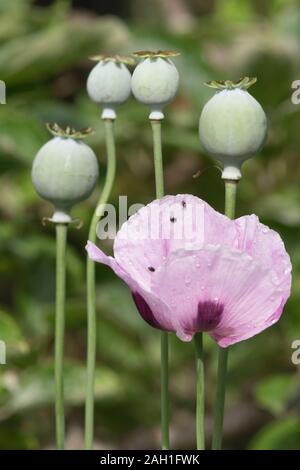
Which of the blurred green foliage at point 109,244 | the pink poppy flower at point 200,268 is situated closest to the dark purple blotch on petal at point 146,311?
the pink poppy flower at point 200,268

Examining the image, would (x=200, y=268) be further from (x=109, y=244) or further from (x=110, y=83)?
(x=109, y=244)

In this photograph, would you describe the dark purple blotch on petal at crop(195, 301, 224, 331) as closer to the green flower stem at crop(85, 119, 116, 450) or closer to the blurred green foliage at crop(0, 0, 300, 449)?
the green flower stem at crop(85, 119, 116, 450)

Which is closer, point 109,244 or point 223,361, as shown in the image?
point 223,361

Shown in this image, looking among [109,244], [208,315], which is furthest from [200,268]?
[109,244]

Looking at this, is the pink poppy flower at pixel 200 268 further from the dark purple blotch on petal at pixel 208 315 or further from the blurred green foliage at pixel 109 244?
the blurred green foliage at pixel 109 244

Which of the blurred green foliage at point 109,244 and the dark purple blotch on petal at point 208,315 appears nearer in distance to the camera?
the dark purple blotch on petal at point 208,315

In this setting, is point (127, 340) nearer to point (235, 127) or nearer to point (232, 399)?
point (232, 399)

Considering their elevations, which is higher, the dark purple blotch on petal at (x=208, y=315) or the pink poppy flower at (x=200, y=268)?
the pink poppy flower at (x=200, y=268)
